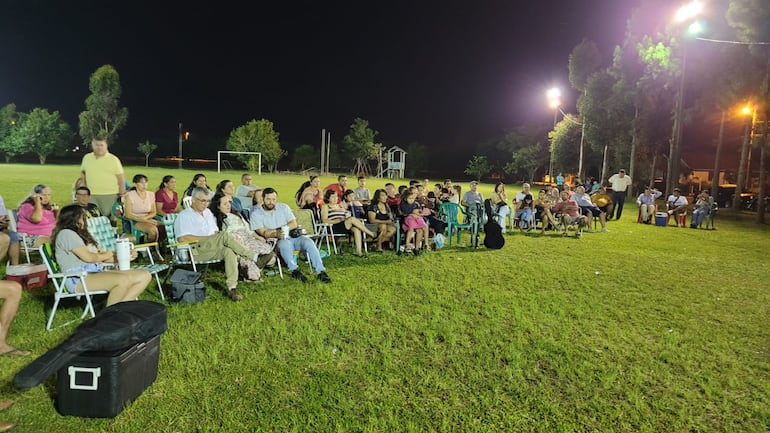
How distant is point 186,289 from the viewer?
5.00 m

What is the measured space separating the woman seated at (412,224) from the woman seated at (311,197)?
1.54 meters

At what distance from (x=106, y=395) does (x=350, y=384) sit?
61.0 inches

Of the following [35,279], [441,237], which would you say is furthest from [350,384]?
[441,237]

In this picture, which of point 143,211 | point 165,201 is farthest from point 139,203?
point 165,201

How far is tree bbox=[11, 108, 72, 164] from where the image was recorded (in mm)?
56125

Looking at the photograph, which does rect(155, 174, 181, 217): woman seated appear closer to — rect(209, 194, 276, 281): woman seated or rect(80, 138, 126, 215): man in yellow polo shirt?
rect(80, 138, 126, 215): man in yellow polo shirt

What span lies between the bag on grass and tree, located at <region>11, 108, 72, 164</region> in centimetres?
6318

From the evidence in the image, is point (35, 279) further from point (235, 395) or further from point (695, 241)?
point (695, 241)

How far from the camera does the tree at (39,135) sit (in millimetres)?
56125

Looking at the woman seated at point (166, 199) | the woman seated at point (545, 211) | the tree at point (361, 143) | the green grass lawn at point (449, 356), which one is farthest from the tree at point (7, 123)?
the green grass lawn at point (449, 356)

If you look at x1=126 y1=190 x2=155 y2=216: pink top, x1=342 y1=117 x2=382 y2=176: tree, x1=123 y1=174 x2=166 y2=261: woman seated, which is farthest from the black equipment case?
x1=342 y1=117 x2=382 y2=176: tree

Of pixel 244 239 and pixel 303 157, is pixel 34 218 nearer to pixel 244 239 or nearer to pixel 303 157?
Answer: pixel 244 239

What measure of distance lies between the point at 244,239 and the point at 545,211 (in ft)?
25.3

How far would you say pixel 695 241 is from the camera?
10703mm
